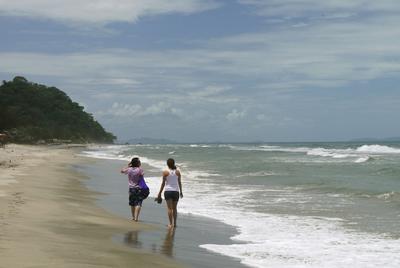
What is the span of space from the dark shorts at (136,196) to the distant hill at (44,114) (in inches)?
2850

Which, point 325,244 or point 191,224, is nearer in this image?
point 325,244

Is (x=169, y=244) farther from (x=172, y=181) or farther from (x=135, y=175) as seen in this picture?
(x=135, y=175)

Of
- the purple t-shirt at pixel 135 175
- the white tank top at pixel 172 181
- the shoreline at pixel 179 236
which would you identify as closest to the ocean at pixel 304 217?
the shoreline at pixel 179 236

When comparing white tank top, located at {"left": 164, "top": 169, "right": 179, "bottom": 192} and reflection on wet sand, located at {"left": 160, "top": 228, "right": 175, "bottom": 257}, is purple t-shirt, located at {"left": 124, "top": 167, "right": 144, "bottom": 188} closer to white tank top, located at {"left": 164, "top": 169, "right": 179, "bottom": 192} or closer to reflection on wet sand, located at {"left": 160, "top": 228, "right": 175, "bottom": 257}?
white tank top, located at {"left": 164, "top": 169, "right": 179, "bottom": 192}

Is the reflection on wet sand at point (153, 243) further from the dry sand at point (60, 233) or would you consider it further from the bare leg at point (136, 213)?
the bare leg at point (136, 213)

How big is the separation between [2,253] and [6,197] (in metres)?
6.73

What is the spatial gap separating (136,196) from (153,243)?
9.72ft

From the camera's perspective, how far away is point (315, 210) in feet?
50.1

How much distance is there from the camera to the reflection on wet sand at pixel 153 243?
30.3ft

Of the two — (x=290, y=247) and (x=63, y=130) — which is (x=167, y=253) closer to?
(x=290, y=247)

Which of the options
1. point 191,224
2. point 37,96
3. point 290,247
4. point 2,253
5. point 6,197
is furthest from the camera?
point 37,96

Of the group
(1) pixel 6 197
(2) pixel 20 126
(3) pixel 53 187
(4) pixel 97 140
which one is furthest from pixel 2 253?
(4) pixel 97 140

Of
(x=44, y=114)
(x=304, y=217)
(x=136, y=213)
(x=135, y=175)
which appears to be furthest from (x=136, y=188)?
(x=44, y=114)

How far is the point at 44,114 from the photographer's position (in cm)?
12681
